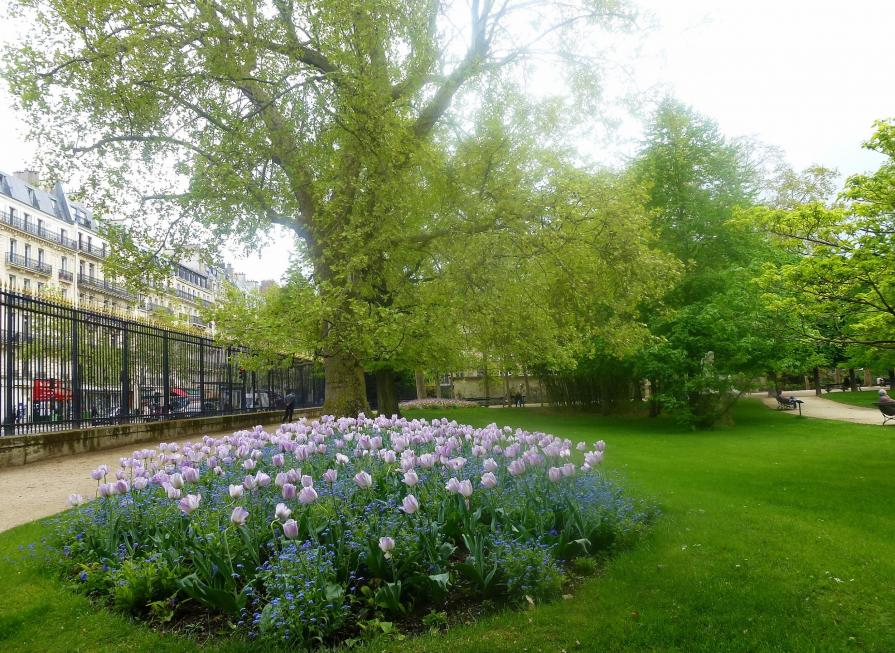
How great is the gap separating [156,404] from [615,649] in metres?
14.4

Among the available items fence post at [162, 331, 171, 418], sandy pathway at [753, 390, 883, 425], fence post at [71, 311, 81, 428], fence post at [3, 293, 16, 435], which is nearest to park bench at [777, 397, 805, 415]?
sandy pathway at [753, 390, 883, 425]

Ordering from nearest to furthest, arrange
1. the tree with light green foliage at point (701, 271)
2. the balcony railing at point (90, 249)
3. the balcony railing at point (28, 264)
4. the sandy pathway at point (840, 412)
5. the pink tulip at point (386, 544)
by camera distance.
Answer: the pink tulip at point (386, 544), the tree with light green foliage at point (701, 271), the sandy pathway at point (840, 412), the balcony railing at point (28, 264), the balcony railing at point (90, 249)

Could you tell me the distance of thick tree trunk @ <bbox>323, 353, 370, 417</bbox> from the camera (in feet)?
45.8

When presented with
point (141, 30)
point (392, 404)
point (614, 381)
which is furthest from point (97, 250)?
point (141, 30)

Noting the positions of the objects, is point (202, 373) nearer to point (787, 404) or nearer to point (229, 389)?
point (229, 389)

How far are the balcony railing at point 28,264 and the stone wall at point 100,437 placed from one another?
37522mm

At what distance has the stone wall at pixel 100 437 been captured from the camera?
9703 mm

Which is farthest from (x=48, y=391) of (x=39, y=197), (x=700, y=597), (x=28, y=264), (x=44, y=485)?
(x=39, y=197)

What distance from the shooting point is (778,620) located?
3.63m

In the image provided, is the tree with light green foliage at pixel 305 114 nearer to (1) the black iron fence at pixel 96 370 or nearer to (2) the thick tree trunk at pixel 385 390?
(1) the black iron fence at pixel 96 370

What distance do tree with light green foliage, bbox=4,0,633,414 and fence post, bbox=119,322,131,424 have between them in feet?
5.71

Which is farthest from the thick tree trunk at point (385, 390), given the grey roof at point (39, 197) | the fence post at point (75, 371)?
the grey roof at point (39, 197)

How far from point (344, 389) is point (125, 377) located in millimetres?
5154

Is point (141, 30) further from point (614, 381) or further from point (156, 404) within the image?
point (614, 381)
